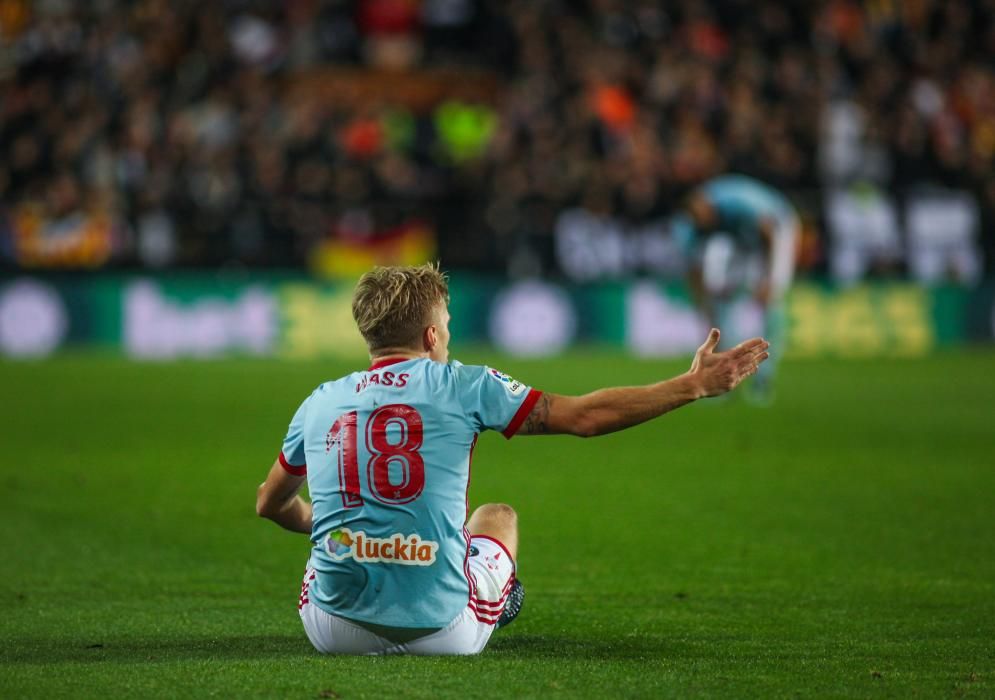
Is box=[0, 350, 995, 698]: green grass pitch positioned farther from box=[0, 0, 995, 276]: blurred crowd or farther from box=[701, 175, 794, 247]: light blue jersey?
box=[0, 0, 995, 276]: blurred crowd

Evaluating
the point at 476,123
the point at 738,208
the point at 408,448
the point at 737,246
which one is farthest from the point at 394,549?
the point at 476,123

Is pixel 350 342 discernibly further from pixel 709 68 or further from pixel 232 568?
pixel 232 568

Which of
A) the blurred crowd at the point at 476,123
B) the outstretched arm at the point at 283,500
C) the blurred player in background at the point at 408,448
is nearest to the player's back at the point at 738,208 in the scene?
the blurred crowd at the point at 476,123

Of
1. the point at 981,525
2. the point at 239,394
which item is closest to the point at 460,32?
the point at 239,394

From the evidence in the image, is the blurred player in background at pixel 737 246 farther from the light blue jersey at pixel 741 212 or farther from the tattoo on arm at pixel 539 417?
the tattoo on arm at pixel 539 417

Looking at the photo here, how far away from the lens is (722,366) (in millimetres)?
4758

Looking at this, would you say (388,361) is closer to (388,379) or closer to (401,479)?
(388,379)

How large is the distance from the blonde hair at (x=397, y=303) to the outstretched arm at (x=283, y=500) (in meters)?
0.60

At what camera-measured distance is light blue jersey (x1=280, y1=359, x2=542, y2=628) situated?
193 inches

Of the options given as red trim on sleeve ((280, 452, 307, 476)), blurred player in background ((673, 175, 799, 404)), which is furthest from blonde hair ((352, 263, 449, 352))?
blurred player in background ((673, 175, 799, 404))

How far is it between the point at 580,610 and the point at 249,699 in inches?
79.5

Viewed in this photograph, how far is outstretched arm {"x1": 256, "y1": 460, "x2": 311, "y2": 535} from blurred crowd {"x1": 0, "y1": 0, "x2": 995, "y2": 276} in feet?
56.6

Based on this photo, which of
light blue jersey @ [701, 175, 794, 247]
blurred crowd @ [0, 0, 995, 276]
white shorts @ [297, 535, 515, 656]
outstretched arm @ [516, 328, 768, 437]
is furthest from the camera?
blurred crowd @ [0, 0, 995, 276]

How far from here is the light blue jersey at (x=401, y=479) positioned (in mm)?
4914
